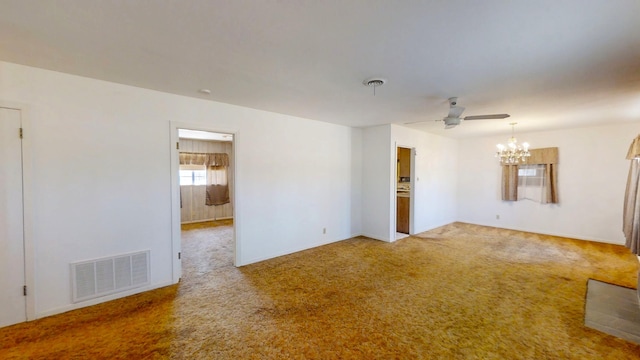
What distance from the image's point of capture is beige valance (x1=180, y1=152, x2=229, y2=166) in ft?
24.0

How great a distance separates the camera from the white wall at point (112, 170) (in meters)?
2.51

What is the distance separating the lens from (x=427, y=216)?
6.27 metres

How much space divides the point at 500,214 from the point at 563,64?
542 cm

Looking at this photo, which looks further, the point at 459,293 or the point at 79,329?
the point at 459,293

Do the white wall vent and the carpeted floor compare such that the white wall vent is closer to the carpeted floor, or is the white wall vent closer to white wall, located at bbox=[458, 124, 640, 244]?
the carpeted floor

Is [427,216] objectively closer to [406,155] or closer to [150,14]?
[406,155]

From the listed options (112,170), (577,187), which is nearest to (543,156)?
(577,187)

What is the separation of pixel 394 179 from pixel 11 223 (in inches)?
206

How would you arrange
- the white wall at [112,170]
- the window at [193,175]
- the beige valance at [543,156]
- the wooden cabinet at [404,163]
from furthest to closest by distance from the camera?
the window at [193,175] < the wooden cabinet at [404,163] < the beige valance at [543,156] < the white wall at [112,170]

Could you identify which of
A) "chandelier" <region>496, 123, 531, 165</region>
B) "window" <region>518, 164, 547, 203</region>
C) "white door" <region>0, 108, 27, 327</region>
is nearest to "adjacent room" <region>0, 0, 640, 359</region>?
"white door" <region>0, 108, 27, 327</region>

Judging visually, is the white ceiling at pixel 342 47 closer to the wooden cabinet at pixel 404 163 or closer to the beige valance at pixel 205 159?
the wooden cabinet at pixel 404 163

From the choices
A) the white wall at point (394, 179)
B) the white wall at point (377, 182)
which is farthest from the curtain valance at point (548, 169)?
the white wall at point (377, 182)

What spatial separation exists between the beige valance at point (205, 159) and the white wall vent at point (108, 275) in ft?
15.8

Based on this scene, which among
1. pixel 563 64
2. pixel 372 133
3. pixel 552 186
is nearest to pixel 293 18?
pixel 563 64
